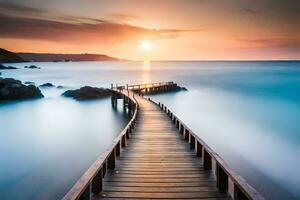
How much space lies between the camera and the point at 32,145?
2020cm

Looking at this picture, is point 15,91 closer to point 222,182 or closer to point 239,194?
point 222,182

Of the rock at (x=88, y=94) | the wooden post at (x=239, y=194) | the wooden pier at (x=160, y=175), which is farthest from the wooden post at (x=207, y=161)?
the rock at (x=88, y=94)

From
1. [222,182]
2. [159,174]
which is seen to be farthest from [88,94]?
[222,182]

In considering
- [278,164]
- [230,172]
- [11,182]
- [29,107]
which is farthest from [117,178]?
[29,107]

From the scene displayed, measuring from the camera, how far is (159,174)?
7.86m

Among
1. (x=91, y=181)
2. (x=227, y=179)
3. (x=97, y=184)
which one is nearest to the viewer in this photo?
(x=91, y=181)

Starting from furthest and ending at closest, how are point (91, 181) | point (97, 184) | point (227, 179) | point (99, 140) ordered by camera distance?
point (99, 140) < point (227, 179) < point (97, 184) < point (91, 181)

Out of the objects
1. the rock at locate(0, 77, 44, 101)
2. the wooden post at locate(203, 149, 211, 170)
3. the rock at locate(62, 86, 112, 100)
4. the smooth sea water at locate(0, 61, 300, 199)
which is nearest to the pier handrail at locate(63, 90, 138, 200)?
the wooden post at locate(203, 149, 211, 170)

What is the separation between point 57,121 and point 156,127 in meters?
15.5

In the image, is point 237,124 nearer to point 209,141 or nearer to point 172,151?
point 209,141

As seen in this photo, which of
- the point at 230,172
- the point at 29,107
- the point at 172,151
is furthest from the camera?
the point at 29,107

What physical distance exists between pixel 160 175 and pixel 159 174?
9cm

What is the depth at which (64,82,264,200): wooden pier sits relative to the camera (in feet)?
19.2

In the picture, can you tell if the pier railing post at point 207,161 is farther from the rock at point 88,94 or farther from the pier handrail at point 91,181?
the rock at point 88,94
